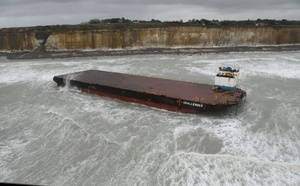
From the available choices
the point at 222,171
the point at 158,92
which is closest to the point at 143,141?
the point at 222,171

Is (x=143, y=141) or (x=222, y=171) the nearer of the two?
(x=222, y=171)

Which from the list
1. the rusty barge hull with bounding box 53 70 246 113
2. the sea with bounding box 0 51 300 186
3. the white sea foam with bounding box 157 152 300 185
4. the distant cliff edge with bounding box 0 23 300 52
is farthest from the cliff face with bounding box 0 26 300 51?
the white sea foam with bounding box 157 152 300 185

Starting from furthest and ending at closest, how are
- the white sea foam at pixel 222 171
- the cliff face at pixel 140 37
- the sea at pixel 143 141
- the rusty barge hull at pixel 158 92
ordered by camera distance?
the cliff face at pixel 140 37 → the rusty barge hull at pixel 158 92 → the sea at pixel 143 141 → the white sea foam at pixel 222 171

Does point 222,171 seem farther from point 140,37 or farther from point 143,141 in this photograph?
point 140,37

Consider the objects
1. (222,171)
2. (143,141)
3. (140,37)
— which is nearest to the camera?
(222,171)

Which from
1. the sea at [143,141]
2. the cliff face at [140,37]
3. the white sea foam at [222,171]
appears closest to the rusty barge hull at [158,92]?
the sea at [143,141]

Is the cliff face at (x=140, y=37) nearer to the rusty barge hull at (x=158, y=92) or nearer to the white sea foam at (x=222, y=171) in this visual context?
the rusty barge hull at (x=158, y=92)

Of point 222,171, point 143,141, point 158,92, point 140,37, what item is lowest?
point 222,171
